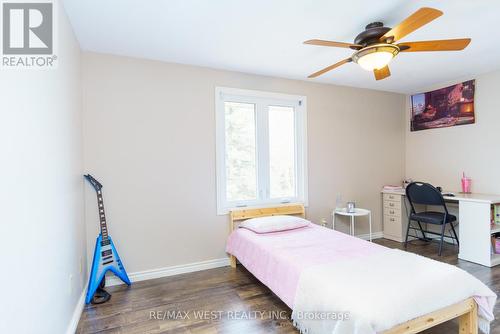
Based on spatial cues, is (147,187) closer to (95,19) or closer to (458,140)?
(95,19)

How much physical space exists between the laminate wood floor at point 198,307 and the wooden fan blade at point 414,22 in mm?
1645

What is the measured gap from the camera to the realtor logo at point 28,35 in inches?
48.5

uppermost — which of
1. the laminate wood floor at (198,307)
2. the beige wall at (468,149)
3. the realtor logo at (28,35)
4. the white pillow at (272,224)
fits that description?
the realtor logo at (28,35)

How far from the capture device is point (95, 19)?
216 centimetres

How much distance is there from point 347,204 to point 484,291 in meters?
2.18

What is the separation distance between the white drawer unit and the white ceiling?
1.91 metres

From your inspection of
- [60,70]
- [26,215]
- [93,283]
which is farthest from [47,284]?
[60,70]

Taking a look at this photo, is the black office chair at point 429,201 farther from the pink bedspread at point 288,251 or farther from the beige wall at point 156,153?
the beige wall at point 156,153

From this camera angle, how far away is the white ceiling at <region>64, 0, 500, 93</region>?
2.02 m

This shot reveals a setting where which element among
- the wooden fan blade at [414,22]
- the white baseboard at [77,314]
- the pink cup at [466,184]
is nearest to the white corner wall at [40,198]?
the white baseboard at [77,314]

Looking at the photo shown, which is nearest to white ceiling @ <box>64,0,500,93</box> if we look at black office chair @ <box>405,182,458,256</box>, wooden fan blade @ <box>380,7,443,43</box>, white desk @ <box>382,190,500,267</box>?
wooden fan blade @ <box>380,7,443,43</box>

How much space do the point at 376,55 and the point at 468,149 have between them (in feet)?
9.19

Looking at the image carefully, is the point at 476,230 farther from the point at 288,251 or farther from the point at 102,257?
the point at 102,257

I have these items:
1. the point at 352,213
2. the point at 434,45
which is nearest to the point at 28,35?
the point at 434,45
